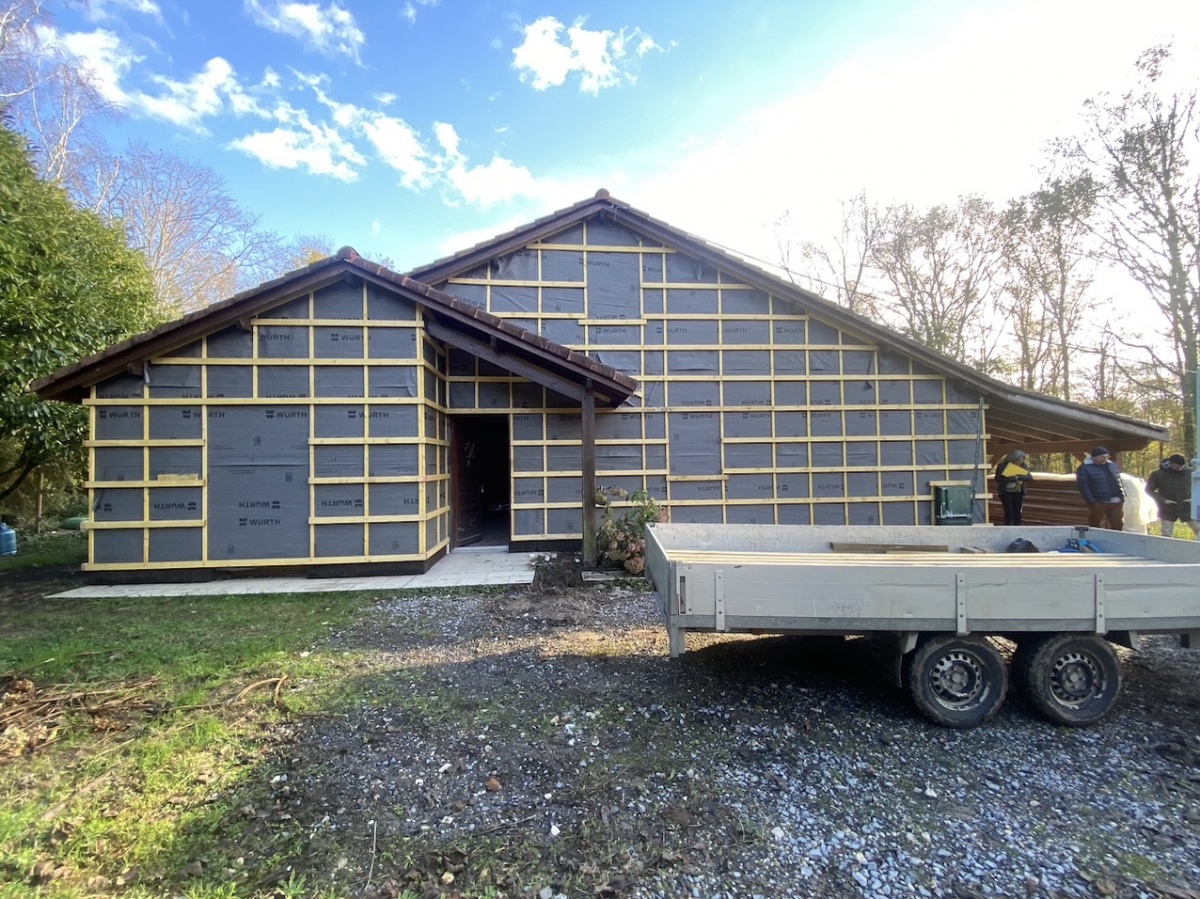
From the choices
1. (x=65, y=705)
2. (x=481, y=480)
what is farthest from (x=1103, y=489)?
(x=65, y=705)

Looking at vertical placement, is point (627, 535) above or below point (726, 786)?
above

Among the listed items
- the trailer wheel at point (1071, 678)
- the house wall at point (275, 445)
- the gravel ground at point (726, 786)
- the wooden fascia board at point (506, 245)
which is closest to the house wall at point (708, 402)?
the wooden fascia board at point (506, 245)

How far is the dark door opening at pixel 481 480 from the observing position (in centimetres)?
976

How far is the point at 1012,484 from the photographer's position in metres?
9.93

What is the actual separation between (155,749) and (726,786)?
334 cm

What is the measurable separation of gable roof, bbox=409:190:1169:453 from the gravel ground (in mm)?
6454

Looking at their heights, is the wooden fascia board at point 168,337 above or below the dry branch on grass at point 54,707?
above

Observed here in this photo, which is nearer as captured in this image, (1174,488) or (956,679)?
(956,679)

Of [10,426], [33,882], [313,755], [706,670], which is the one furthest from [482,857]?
[10,426]

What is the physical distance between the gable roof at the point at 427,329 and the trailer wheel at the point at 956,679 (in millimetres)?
A: 5496

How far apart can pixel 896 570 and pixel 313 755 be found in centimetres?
363

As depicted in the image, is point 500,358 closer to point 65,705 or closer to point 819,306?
→ point 65,705

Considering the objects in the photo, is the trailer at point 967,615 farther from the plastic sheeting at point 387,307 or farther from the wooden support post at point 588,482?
the plastic sheeting at point 387,307

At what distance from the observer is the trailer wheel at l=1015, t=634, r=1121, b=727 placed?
326cm
